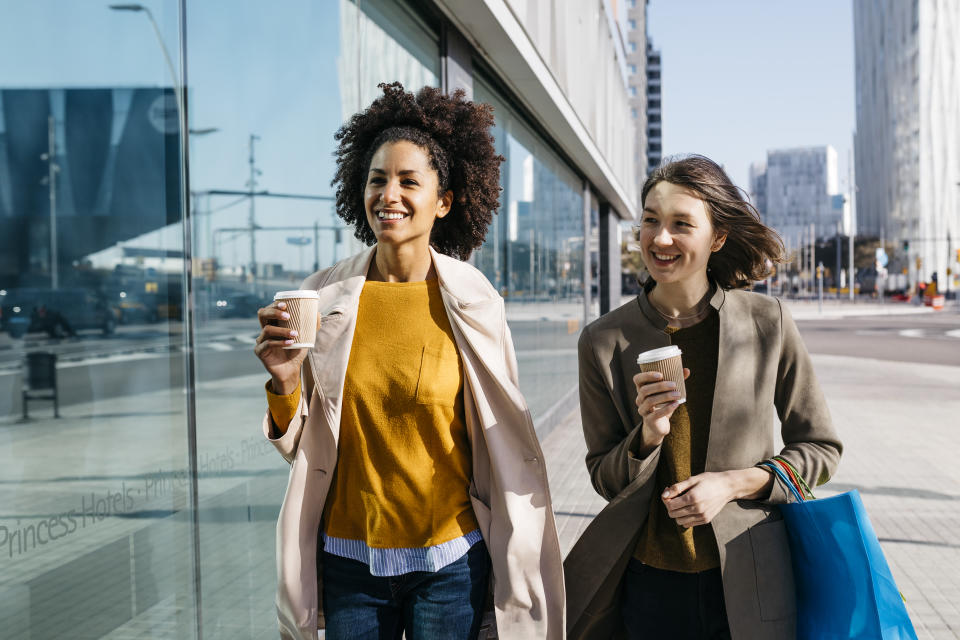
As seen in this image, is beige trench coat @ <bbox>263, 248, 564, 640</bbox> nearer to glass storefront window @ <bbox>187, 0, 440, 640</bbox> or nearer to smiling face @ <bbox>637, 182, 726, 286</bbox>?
smiling face @ <bbox>637, 182, 726, 286</bbox>

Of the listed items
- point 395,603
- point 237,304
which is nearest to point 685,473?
point 395,603

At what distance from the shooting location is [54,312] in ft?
7.86

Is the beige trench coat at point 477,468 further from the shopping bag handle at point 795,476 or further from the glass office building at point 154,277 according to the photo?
the glass office building at point 154,277

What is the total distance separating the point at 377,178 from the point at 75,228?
949 mm

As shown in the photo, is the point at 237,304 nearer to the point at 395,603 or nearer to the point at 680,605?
the point at 395,603

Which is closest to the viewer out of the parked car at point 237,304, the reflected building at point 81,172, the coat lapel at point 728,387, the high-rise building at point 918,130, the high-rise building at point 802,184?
the coat lapel at point 728,387

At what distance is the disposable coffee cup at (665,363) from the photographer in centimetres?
187

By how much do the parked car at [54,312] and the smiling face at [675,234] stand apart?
162 centimetres

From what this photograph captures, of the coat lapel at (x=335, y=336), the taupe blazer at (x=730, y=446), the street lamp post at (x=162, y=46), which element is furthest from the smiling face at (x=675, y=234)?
the street lamp post at (x=162, y=46)

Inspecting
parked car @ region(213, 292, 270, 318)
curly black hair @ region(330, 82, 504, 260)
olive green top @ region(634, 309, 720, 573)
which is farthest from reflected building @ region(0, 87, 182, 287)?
olive green top @ region(634, 309, 720, 573)

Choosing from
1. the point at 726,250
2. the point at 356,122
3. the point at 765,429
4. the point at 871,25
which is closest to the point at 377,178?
the point at 356,122

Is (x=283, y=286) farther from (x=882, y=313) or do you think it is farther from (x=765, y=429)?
(x=882, y=313)

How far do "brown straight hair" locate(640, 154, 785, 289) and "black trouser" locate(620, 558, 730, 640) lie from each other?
0.80 metres

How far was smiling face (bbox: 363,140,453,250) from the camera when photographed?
7.07 feet
